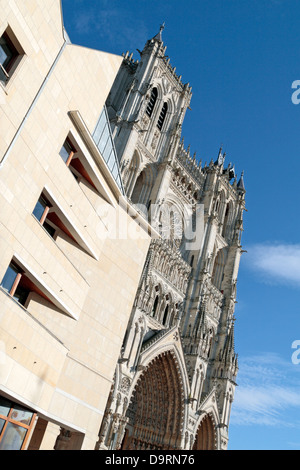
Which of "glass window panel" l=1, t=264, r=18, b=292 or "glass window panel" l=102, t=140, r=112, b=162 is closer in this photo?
"glass window panel" l=1, t=264, r=18, b=292

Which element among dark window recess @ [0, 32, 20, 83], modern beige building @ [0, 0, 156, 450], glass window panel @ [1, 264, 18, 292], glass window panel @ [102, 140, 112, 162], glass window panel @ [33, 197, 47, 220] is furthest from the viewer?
glass window panel @ [102, 140, 112, 162]

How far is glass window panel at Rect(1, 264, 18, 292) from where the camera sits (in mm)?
11938

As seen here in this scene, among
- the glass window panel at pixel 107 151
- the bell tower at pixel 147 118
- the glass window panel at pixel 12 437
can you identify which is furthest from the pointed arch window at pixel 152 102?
the glass window panel at pixel 12 437

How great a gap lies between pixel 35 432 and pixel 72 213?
7.39 m

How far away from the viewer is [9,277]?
12109 millimetres

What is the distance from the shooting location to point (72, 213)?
47.5 ft

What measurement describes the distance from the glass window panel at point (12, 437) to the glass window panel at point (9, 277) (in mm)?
3714

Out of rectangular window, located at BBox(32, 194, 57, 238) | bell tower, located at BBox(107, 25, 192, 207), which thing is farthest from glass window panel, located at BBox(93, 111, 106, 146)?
bell tower, located at BBox(107, 25, 192, 207)

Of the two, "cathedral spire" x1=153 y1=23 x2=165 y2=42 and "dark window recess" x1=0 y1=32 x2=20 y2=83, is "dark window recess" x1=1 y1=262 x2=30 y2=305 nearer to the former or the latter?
"dark window recess" x1=0 y1=32 x2=20 y2=83

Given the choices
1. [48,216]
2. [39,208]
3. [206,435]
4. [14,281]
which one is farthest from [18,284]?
[206,435]

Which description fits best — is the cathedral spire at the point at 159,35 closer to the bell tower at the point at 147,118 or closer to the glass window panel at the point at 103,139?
the bell tower at the point at 147,118

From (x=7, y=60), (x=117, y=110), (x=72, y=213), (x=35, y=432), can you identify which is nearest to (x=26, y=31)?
(x=7, y=60)

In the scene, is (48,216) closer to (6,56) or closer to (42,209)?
(42,209)

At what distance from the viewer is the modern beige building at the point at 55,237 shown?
11305 mm
